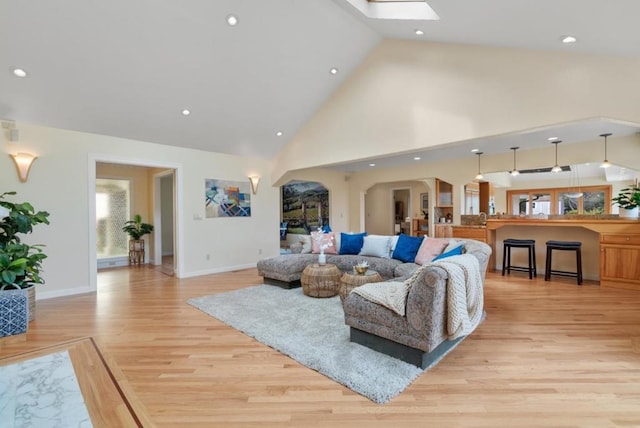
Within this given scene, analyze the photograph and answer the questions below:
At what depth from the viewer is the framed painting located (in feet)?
19.8

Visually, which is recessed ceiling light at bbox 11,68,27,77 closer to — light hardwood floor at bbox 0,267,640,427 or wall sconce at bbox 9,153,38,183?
wall sconce at bbox 9,153,38,183

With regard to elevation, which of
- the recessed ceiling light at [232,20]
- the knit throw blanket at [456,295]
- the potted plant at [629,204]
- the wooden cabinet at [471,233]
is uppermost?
the recessed ceiling light at [232,20]

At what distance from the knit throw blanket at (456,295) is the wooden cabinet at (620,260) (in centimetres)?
367

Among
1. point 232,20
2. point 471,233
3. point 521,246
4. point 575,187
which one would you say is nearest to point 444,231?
point 471,233

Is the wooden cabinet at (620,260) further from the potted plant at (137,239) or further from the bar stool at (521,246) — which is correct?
the potted plant at (137,239)

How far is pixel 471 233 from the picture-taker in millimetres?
6117

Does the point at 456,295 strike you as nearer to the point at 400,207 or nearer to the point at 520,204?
the point at 520,204

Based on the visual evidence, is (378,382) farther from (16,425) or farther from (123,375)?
(16,425)

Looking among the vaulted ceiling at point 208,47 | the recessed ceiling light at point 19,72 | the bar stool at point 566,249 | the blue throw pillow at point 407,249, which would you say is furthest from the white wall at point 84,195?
the bar stool at point 566,249

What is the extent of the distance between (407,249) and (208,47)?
386 centimetres

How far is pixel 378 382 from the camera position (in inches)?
82.0

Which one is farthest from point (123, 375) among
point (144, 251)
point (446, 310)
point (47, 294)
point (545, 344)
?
point (144, 251)

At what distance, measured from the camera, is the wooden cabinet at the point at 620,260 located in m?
4.47

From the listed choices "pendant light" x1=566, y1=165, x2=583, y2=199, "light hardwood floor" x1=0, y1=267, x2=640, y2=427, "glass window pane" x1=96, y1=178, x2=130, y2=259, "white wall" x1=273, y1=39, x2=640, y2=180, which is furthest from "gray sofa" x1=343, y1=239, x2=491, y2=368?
"glass window pane" x1=96, y1=178, x2=130, y2=259
